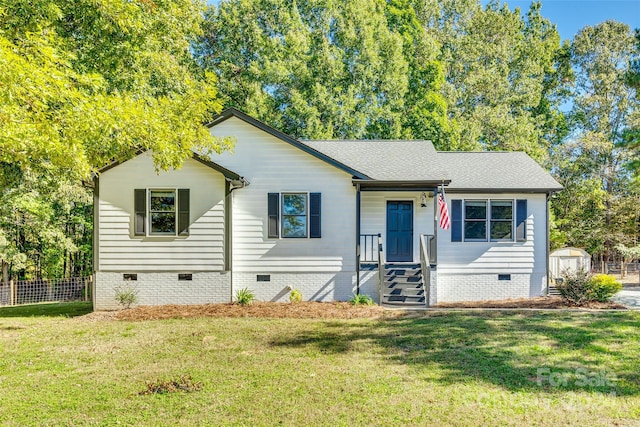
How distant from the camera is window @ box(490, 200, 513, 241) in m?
13.0

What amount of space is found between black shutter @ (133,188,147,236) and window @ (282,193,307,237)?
3743 mm

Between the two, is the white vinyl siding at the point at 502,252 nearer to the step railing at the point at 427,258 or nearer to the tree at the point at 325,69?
the step railing at the point at 427,258

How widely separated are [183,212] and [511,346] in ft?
27.7

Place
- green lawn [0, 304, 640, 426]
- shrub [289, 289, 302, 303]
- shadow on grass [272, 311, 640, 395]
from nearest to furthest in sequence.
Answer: green lawn [0, 304, 640, 426]
shadow on grass [272, 311, 640, 395]
shrub [289, 289, 302, 303]

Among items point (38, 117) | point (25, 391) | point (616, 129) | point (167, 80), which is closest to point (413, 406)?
point (25, 391)

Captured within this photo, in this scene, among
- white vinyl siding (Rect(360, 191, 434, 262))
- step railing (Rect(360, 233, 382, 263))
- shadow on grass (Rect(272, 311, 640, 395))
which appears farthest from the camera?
white vinyl siding (Rect(360, 191, 434, 262))

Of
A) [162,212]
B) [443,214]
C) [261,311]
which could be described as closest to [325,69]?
[443,214]

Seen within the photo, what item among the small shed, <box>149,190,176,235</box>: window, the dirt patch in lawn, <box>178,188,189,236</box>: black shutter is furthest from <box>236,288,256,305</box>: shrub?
the small shed

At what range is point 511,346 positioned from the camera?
23.2 feet

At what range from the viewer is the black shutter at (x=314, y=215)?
1184cm

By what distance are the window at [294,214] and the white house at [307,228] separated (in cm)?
3

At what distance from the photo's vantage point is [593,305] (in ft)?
34.1

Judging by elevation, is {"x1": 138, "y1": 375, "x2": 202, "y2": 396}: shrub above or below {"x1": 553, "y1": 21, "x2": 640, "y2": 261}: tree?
below

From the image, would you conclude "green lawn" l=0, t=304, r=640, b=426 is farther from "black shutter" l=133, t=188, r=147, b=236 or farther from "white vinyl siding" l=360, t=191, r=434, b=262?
"white vinyl siding" l=360, t=191, r=434, b=262
